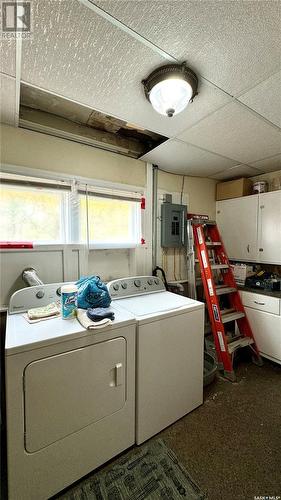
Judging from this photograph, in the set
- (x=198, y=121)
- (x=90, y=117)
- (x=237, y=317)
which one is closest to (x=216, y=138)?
(x=198, y=121)

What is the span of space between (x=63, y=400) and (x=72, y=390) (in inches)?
2.4

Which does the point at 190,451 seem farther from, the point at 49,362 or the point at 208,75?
the point at 208,75

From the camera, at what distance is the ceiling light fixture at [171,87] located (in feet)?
3.55

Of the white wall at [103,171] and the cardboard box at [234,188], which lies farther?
the cardboard box at [234,188]

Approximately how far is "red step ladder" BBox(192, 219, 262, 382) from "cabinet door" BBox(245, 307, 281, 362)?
0.08 m

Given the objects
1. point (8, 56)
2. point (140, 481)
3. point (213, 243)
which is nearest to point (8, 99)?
point (8, 56)

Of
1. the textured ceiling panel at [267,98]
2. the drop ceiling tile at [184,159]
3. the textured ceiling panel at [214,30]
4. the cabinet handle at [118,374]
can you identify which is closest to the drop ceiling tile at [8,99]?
the textured ceiling panel at [214,30]

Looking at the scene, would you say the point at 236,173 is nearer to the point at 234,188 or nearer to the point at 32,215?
the point at 234,188

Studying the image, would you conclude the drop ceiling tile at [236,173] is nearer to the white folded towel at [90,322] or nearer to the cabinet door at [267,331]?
the cabinet door at [267,331]

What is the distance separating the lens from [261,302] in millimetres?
2312

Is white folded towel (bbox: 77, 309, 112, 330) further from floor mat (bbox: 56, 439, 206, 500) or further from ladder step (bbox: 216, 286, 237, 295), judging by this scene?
ladder step (bbox: 216, 286, 237, 295)

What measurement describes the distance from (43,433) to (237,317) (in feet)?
6.70

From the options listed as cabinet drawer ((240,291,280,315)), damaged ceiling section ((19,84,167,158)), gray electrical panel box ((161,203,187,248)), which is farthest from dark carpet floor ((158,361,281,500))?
damaged ceiling section ((19,84,167,158))

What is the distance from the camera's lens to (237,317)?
2322 mm
